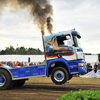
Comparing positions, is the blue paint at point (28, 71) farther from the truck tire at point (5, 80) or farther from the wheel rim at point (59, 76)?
the wheel rim at point (59, 76)

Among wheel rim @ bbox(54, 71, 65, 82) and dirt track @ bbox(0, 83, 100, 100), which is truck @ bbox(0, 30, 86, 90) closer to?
wheel rim @ bbox(54, 71, 65, 82)

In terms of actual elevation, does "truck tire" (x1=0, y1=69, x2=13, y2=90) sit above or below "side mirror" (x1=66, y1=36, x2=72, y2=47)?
below

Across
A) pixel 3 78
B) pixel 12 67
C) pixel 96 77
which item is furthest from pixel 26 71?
pixel 96 77

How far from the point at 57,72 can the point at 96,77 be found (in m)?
9.84

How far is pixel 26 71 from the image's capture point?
892 centimetres

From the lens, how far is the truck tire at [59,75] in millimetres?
8312

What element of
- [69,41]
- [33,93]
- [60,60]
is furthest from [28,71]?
[69,41]

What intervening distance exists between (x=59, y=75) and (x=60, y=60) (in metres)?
0.79

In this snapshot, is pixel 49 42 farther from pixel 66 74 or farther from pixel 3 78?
pixel 3 78

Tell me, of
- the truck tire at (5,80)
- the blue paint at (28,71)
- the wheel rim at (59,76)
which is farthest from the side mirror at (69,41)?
the truck tire at (5,80)

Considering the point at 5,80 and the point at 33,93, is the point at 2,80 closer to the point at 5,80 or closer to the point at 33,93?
the point at 5,80

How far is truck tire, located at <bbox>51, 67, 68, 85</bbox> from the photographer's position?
8.31 meters

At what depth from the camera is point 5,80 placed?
30.9 ft

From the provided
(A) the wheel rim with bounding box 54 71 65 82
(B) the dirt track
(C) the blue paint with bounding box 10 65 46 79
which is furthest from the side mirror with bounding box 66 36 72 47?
(B) the dirt track
